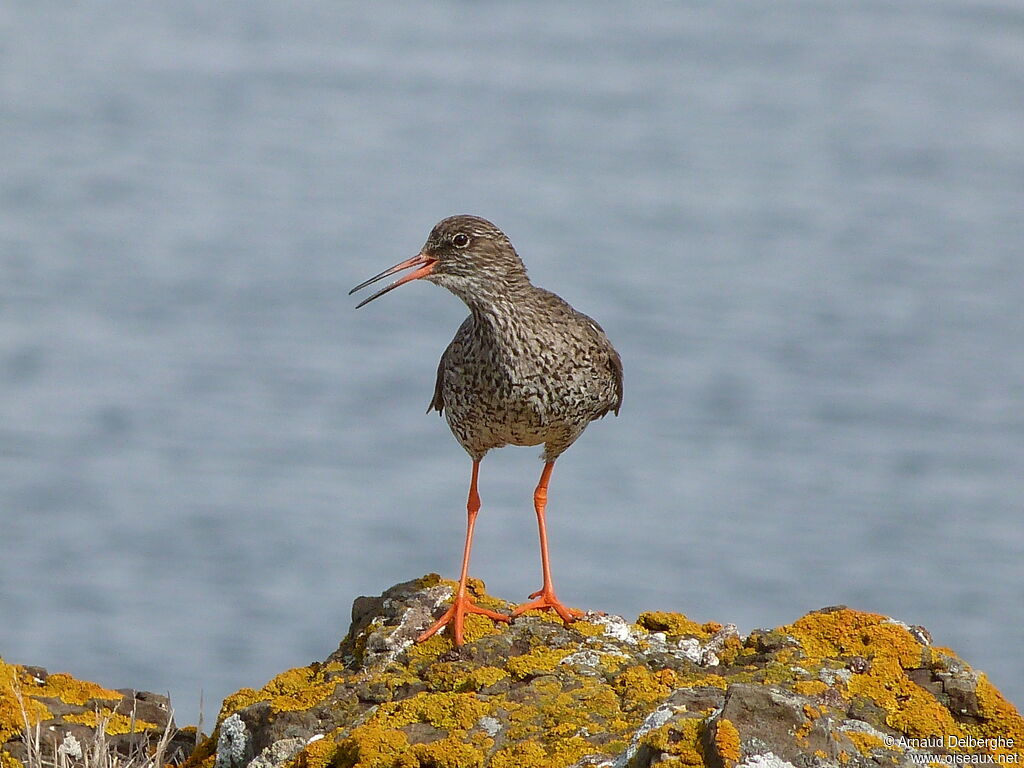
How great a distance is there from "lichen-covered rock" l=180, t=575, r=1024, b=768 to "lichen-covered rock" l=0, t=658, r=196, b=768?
0.45 meters

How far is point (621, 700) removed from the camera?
6492 mm

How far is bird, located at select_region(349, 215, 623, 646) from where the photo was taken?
8.30 meters

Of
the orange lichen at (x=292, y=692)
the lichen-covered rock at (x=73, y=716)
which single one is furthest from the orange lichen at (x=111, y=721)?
the orange lichen at (x=292, y=692)

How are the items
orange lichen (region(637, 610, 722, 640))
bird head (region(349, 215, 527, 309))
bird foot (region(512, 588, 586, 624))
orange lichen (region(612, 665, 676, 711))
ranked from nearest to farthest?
orange lichen (region(612, 665, 676, 711)), orange lichen (region(637, 610, 722, 640)), bird foot (region(512, 588, 586, 624)), bird head (region(349, 215, 527, 309))

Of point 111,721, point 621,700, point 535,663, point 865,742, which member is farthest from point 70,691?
point 865,742

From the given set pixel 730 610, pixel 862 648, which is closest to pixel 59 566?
pixel 730 610

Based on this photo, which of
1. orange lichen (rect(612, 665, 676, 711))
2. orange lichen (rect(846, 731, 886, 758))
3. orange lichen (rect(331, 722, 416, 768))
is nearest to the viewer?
orange lichen (rect(846, 731, 886, 758))

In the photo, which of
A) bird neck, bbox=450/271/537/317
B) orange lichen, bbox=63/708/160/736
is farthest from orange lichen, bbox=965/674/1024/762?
orange lichen, bbox=63/708/160/736

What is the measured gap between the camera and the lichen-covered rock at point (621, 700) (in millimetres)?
5484

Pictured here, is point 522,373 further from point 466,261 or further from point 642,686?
point 642,686

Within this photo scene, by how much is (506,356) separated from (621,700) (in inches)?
92.5

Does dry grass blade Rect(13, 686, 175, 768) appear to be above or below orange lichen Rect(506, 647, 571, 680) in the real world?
below

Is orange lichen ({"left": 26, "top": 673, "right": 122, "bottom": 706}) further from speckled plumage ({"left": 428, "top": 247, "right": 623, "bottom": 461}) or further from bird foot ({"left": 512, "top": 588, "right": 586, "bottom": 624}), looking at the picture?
speckled plumage ({"left": 428, "top": 247, "right": 623, "bottom": 461})

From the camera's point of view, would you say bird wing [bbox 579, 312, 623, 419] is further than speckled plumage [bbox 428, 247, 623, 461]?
Yes
